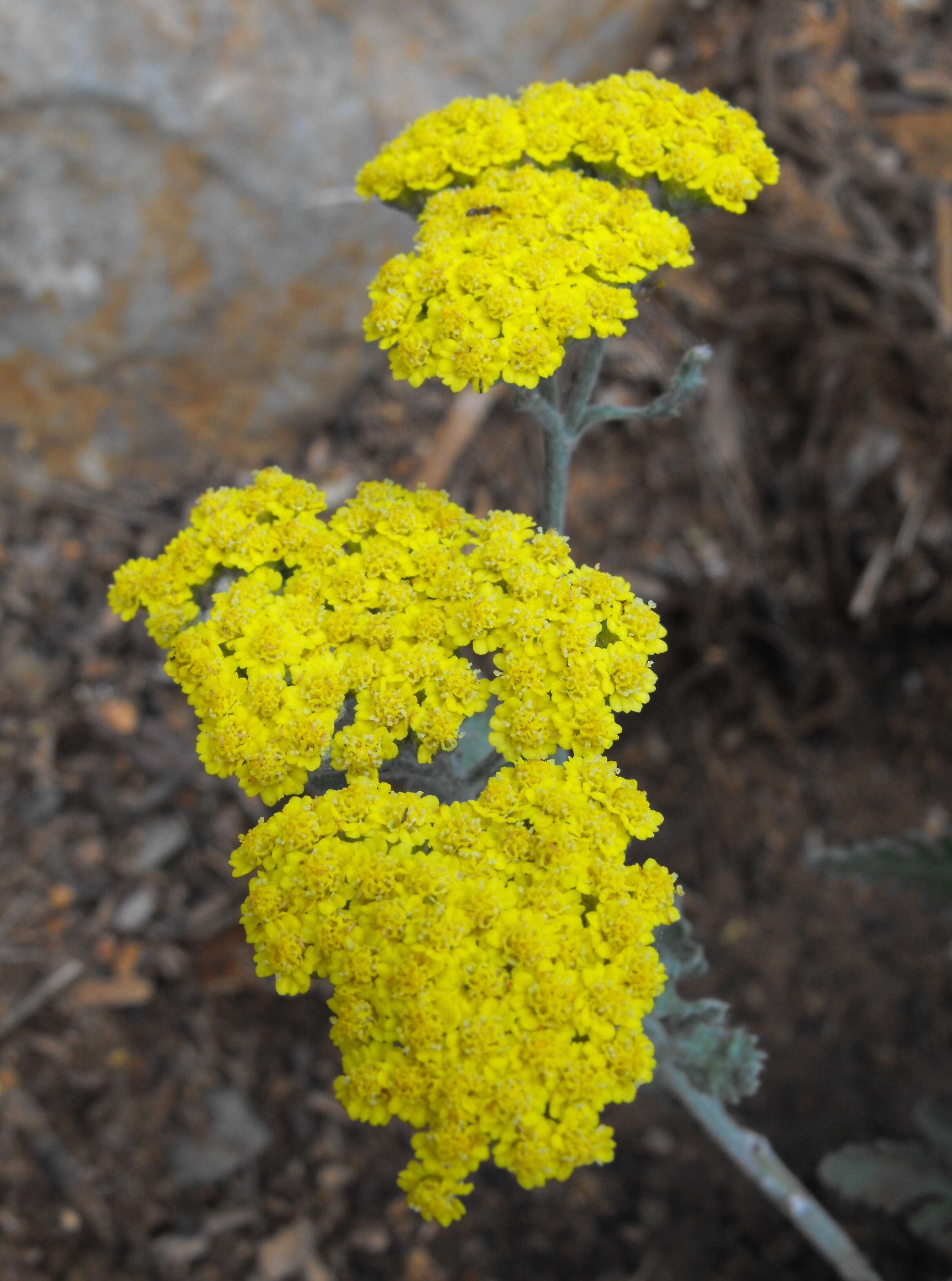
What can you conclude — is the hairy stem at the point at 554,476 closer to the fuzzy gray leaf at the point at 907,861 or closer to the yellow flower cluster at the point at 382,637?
the yellow flower cluster at the point at 382,637

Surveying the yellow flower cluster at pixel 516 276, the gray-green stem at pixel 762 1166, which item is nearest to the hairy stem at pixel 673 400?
the yellow flower cluster at pixel 516 276

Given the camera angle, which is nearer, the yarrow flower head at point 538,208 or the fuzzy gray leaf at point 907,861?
the yarrow flower head at point 538,208

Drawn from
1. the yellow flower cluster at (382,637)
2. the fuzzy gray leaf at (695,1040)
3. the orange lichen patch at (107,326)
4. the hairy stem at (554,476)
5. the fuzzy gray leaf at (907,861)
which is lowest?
the fuzzy gray leaf at (695,1040)

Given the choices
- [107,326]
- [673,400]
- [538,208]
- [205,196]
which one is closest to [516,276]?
[538,208]

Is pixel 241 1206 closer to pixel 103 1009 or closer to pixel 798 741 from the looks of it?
pixel 103 1009

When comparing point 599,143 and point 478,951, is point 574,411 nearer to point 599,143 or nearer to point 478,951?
point 599,143

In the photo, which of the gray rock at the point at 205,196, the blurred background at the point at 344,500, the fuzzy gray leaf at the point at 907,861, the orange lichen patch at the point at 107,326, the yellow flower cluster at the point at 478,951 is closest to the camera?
the yellow flower cluster at the point at 478,951
